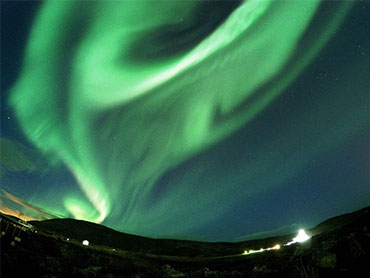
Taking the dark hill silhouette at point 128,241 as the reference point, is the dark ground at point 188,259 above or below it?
below

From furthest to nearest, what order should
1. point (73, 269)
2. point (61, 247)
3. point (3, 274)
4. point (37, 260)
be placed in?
point (61, 247)
point (73, 269)
point (37, 260)
point (3, 274)

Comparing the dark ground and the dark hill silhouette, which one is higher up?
the dark hill silhouette

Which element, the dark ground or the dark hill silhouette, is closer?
the dark ground

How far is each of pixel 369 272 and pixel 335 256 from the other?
5.73 feet

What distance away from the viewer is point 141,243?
10388 centimetres

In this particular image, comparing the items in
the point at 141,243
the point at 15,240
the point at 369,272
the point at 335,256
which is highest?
the point at 141,243

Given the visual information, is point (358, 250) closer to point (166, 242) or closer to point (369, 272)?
point (369, 272)

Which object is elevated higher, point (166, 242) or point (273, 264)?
point (166, 242)

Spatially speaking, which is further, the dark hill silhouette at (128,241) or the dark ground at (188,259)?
the dark hill silhouette at (128,241)

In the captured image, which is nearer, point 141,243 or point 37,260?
point 37,260

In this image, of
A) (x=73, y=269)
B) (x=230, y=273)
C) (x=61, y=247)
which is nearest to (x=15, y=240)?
(x=73, y=269)

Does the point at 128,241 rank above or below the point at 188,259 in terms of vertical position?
above

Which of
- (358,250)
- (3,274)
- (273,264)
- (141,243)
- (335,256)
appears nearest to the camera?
(358,250)

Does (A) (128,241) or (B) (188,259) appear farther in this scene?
(A) (128,241)
